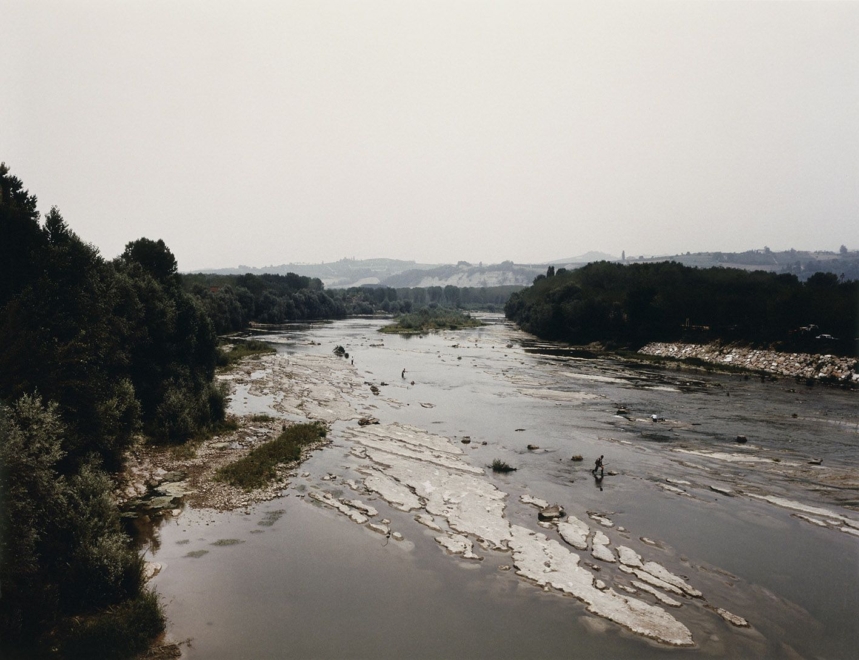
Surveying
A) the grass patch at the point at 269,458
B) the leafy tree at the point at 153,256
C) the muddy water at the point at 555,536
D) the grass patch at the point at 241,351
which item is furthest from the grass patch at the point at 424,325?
the muddy water at the point at 555,536

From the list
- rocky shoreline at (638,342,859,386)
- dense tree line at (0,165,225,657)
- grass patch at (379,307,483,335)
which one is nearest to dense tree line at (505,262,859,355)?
rocky shoreline at (638,342,859,386)

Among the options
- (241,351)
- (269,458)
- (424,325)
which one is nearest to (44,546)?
(269,458)

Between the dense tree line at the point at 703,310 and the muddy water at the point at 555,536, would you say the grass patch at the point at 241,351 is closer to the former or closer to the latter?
the muddy water at the point at 555,536

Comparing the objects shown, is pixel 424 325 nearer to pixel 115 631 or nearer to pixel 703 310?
pixel 703 310

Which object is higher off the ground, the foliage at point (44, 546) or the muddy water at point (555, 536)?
the foliage at point (44, 546)

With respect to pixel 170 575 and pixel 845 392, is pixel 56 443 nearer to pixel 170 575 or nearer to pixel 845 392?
pixel 170 575

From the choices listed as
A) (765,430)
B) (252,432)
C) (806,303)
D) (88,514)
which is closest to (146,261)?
(252,432)
